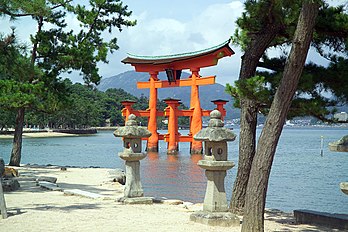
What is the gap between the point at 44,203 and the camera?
789 cm

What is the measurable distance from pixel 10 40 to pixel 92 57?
20.8 ft

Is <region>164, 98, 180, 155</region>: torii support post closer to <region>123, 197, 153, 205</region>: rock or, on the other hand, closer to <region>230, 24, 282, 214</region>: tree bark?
<region>123, 197, 153, 205</region>: rock

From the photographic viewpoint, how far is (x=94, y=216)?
6.75 m

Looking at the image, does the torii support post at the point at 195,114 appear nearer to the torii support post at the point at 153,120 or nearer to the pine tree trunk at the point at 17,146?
the torii support post at the point at 153,120

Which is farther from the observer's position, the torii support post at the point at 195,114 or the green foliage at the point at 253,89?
the torii support post at the point at 195,114

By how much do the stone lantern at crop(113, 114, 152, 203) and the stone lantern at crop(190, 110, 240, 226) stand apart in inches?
69.1

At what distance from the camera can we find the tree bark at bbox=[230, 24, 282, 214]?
7.11m

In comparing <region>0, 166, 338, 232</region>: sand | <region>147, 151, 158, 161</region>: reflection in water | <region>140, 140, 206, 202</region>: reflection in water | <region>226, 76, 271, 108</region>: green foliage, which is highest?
<region>226, 76, 271, 108</region>: green foliage

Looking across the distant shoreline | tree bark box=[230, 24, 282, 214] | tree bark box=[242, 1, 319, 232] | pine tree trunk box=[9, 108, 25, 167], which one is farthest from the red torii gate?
the distant shoreline


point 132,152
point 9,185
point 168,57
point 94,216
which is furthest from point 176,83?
point 94,216

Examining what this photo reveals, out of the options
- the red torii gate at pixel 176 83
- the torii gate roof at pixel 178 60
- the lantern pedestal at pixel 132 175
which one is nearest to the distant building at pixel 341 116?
the lantern pedestal at pixel 132 175

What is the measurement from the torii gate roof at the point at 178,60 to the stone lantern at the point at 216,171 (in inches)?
716

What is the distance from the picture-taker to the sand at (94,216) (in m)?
6.03

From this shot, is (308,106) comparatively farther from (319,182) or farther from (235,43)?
(319,182)
